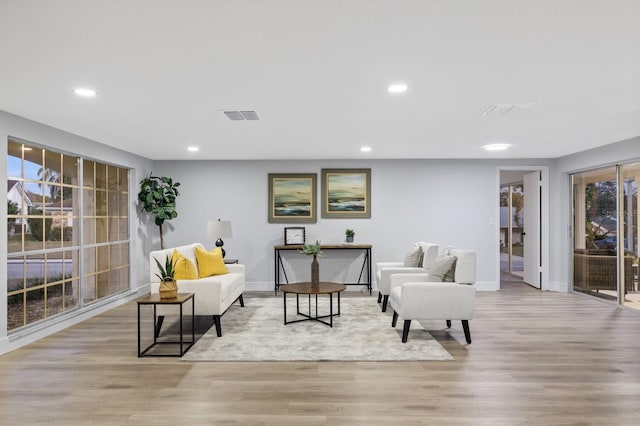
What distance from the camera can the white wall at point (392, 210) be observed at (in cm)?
707

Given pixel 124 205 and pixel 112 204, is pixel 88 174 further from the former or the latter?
pixel 124 205

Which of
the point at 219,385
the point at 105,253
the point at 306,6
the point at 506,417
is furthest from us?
the point at 105,253

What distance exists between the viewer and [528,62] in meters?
2.63

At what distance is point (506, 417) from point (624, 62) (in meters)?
2.40

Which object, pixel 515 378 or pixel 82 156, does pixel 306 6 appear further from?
pixel 82 156

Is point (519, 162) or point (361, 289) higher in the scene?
point (519, 162)

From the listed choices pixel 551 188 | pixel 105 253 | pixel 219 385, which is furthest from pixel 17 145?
pixel 551 188

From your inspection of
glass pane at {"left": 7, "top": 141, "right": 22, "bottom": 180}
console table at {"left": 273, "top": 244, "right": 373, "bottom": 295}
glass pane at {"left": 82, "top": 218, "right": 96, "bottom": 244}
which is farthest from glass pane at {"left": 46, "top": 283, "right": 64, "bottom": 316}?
console table at {"left": 273, "top": 244, "right": 373, "bottom": 295}

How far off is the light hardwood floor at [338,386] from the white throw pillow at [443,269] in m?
0.63

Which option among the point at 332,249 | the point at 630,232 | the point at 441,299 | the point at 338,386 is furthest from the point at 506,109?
the point at 332,249

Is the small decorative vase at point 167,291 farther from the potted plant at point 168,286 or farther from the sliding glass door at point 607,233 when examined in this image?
the sliding glass door at point 607,233

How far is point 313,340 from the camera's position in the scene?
4047 mm

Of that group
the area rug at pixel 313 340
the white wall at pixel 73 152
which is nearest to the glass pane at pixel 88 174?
the white wall at pixel 73 152

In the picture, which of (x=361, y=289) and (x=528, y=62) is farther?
(x=361, y=289)
